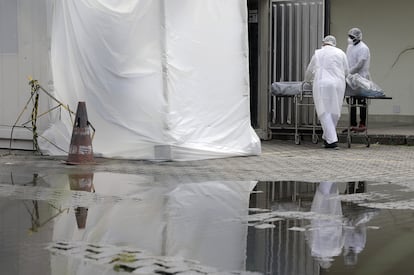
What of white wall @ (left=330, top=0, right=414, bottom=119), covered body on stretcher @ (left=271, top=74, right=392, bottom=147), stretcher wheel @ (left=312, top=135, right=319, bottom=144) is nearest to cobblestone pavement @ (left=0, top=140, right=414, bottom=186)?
covered body on stretcher @ (left=271, top=74, right=392, bottom=147)

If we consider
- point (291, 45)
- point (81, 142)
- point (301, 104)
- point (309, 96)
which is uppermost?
point (291, 45)

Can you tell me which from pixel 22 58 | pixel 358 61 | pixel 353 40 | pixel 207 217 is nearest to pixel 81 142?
pixel 22 58

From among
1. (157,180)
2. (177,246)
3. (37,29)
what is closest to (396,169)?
(157,180)

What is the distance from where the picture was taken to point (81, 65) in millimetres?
10859

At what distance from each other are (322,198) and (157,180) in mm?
2232

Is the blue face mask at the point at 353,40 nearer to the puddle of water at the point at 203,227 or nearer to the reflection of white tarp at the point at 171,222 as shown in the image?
the puddle of water at the point at 203,227

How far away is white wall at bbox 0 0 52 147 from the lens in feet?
37.1

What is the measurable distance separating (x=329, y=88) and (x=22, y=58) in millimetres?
5569

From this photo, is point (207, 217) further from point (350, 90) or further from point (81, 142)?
point (350, 90)

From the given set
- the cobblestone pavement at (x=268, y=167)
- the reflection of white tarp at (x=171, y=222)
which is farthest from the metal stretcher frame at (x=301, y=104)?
the reflection of white tarp at (x=171, y=222)

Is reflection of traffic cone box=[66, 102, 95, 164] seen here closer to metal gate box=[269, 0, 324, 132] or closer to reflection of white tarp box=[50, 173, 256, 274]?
reflection of white tarp box=[50, 173, 256, 274]

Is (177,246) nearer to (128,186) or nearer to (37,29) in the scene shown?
(128,186)

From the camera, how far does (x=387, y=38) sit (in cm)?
1609

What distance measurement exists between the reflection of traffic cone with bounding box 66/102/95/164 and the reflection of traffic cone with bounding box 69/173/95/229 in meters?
0.99
